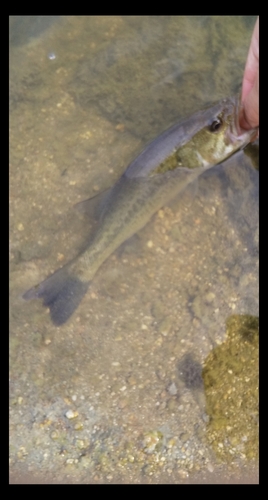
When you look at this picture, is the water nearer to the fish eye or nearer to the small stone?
the small stone

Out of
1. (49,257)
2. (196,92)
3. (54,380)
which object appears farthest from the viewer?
(196,92)

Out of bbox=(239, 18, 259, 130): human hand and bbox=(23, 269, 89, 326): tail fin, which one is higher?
bbox=(239, 18, 259, 130): human hand

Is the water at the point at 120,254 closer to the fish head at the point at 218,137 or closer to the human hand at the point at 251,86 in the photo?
the fish head at the point at 218,137

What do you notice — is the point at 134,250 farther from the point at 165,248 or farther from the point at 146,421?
the point at 146,421

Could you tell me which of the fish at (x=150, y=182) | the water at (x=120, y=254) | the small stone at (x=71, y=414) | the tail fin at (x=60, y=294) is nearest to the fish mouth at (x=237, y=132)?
the fish at (x=150, y=182)

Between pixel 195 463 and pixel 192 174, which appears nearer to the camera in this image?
pixel 195 463

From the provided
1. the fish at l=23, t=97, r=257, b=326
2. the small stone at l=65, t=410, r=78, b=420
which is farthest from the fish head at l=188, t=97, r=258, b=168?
the small stone at l=65, t=410, r=78, b=420

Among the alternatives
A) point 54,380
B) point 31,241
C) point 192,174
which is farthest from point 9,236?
point 192,174

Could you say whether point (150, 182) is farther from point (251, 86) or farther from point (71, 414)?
point (71, 414)
